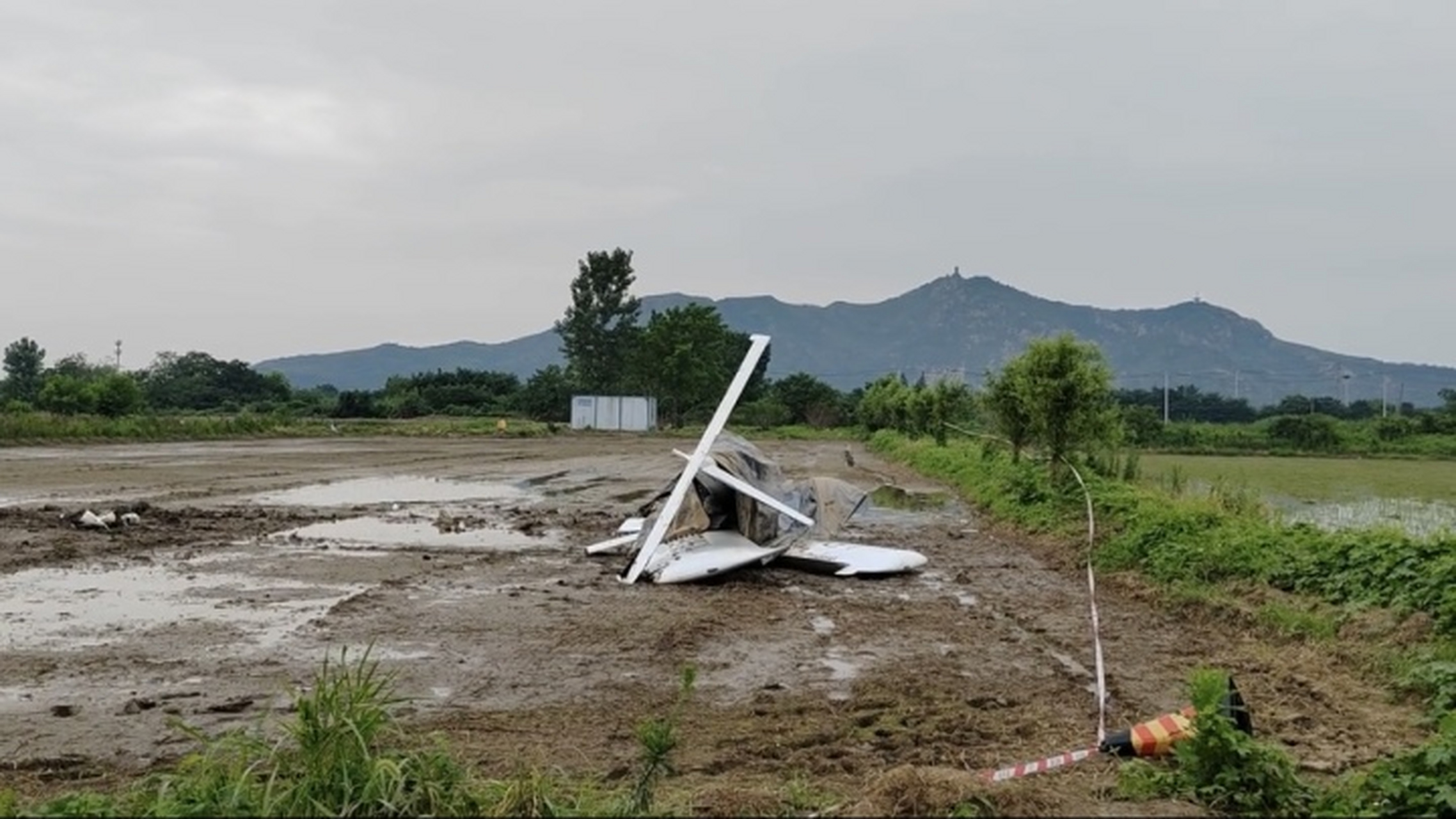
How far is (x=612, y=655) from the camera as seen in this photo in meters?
7.92

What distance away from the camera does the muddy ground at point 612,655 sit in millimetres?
5504

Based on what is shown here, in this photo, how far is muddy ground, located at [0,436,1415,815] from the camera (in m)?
5.50

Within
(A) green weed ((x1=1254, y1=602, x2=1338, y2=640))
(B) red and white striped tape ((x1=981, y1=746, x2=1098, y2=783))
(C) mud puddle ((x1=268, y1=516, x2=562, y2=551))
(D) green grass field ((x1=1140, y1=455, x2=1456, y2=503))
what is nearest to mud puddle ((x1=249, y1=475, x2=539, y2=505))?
(C) mud puddle ((x1=268, y1=516, x2=562, y2=551))

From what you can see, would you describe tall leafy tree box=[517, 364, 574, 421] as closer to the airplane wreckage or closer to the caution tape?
the airplane wreckage

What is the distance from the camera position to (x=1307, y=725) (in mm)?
6051

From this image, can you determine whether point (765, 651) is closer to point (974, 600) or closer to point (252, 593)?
point (974, 600)

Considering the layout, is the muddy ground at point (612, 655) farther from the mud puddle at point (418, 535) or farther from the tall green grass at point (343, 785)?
the tall green grass at point (343, 785)

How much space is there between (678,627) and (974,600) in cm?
323

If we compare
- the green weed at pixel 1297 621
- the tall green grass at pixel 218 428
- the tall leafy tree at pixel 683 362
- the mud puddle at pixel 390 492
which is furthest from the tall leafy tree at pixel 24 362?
the green weed at pixel 1297 621

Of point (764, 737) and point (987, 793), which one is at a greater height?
point (987, 793)

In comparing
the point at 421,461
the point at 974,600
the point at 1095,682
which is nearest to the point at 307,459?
the point at 421,461

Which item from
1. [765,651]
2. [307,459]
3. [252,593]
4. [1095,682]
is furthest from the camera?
[307,459]

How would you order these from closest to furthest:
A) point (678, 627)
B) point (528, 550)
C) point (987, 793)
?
point (987, 793), point (678, 627), point (528, 550)

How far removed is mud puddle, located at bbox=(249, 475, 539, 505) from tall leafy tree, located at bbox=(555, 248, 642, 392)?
50.8 meters
